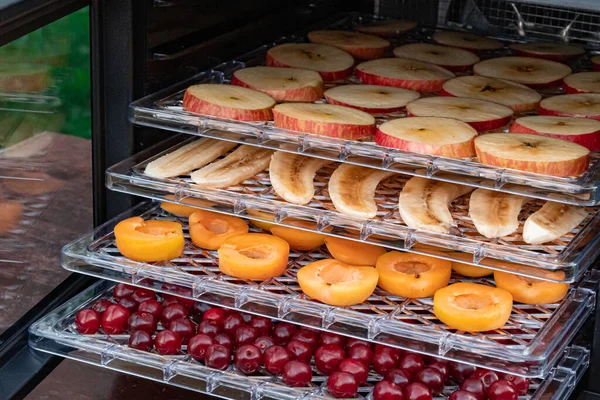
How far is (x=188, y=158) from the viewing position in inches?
77.8

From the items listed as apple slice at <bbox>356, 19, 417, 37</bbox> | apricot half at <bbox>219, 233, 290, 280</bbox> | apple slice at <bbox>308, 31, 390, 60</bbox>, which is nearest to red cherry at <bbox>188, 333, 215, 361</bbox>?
apricot half at <bbox>219, 233, 290, 280</bbox>

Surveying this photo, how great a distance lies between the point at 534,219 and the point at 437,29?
2.92 feet

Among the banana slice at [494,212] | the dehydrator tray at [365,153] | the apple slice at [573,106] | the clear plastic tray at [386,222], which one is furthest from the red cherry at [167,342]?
the apple slice at [573,106]

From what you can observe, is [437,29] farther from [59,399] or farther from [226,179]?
[59,399]

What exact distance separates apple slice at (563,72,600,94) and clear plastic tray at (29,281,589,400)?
53 centimetres

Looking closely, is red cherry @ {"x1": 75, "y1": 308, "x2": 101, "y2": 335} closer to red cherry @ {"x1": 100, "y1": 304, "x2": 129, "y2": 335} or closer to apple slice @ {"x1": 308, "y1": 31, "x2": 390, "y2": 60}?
red cherry @ {"x1": 100, "y1": 304, "x2": 129, "y2": 335}

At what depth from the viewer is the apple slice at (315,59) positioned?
84.0 inches

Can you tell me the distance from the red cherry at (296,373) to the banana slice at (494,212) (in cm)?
37

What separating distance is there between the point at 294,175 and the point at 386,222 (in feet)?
0.81

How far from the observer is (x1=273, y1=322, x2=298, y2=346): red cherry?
188cm

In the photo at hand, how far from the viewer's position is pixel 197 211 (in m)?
2.01

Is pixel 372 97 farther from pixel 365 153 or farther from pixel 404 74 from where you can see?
pixel 365 153

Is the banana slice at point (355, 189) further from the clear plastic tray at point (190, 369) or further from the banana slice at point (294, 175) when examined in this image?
the clear plastic tray at point (190, 369)

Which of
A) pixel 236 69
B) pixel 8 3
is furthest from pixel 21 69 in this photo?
pixel 236 69
